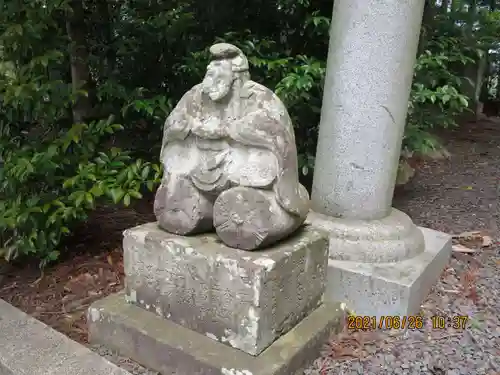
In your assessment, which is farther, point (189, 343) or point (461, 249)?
point (461, 249)

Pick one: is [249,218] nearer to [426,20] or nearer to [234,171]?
[234,171]

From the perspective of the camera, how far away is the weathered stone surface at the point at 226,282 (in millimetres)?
1839

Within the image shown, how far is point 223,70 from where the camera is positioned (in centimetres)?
192

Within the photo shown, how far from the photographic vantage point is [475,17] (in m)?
5.36

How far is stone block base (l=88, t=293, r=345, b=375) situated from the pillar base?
0.15m

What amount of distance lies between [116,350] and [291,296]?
2.66ft

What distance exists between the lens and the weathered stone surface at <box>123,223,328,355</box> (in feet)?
6.03

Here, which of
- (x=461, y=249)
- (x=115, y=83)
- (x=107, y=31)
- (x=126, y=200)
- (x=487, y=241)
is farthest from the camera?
(x=107, y=31)

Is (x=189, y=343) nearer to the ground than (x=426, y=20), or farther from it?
nearer to the ground

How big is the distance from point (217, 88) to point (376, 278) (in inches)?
45.6

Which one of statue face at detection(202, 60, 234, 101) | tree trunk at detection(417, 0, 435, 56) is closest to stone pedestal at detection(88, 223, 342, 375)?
statue face at detection(202, 60, 234, 101)

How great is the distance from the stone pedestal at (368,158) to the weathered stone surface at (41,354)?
1.14 m
